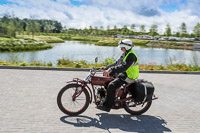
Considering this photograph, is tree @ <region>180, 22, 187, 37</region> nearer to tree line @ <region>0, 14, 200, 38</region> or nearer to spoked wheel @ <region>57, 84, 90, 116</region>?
tree line @ <region>0, 14, 200, 38</region>

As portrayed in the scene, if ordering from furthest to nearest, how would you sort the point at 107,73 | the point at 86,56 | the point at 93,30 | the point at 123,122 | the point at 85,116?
the point at 93,30 → the point at 86,56 → the point at 85,116 → the point at 107,73 → the point at 123,122

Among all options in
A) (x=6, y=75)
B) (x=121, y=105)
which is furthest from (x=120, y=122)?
(x=6, y=75)

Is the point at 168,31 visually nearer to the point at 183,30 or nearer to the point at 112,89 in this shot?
the point at 183,30

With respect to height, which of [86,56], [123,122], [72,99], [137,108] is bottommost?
[123,122]

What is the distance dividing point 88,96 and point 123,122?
0.99 metres

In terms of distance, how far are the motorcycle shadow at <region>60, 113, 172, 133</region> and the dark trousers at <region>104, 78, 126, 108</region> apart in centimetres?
36

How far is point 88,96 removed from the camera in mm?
5586

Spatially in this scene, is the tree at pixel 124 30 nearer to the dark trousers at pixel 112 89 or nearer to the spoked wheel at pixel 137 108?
the spoked wheel at pixel 137 108

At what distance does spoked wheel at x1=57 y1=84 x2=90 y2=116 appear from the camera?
5.44 meters

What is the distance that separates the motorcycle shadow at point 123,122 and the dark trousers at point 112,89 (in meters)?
0.36

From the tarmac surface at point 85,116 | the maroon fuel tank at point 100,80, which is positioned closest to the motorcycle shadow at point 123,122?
the tarmac surface at point 85,116

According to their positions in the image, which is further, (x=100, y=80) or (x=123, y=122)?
(x=100, y=80)

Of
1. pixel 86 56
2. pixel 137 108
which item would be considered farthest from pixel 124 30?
pixel 137 108

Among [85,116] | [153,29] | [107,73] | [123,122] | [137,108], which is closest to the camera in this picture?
[123,122]
